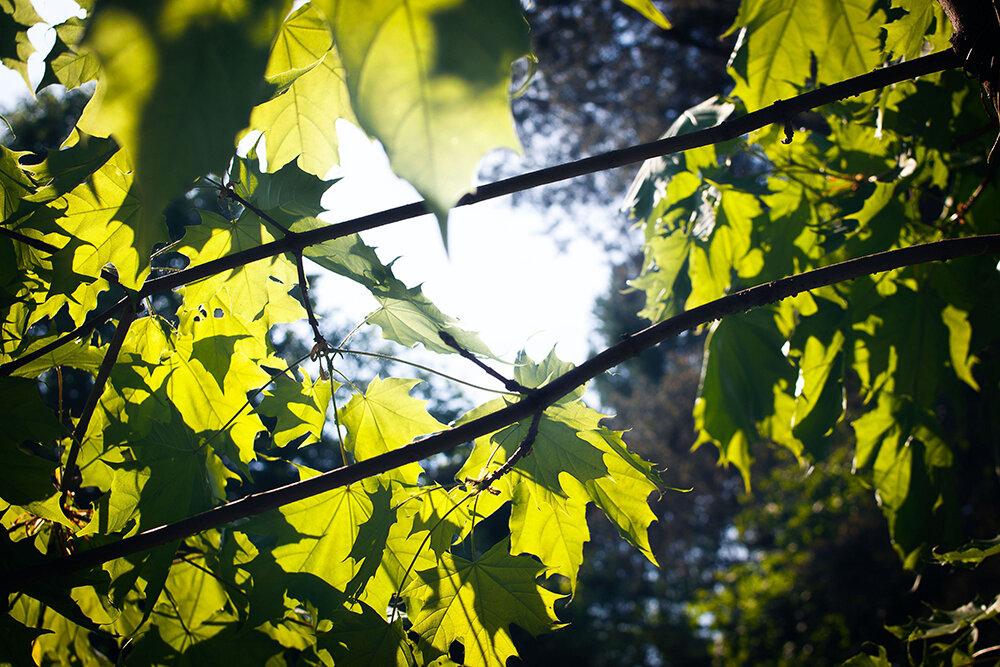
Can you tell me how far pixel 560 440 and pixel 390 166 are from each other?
0.54m

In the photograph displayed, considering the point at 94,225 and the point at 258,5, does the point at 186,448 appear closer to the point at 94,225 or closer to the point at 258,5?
the point at 94,225

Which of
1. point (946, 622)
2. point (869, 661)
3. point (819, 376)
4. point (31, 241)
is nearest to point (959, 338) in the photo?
point (819, 376)

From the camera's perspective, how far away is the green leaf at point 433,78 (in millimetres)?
260

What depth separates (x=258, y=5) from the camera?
0.29m

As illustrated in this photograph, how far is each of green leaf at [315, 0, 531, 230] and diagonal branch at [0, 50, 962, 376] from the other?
0.24m

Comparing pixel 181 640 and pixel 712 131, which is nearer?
pixel 712 131

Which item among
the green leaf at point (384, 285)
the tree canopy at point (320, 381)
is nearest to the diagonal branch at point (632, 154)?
the tree canopy at point (320, 381)

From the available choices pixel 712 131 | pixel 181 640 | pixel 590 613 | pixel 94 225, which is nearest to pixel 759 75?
pixel 712 131

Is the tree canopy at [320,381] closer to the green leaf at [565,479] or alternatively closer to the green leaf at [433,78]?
the green leaf at [565,479]

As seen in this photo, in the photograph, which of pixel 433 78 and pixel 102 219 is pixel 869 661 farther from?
pixel 102 219

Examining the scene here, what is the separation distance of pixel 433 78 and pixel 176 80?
0.40 ft

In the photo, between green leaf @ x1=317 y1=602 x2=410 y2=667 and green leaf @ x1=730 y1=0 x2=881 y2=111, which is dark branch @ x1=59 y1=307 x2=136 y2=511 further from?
green leaf @ x1=730 y1=0 x2=881 y2=111

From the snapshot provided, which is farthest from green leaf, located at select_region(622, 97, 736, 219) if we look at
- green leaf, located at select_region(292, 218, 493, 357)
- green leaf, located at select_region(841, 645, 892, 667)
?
green leaf, located at select_region(841, 645, 892, 667)

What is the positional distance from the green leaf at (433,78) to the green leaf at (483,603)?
2.02 ft
